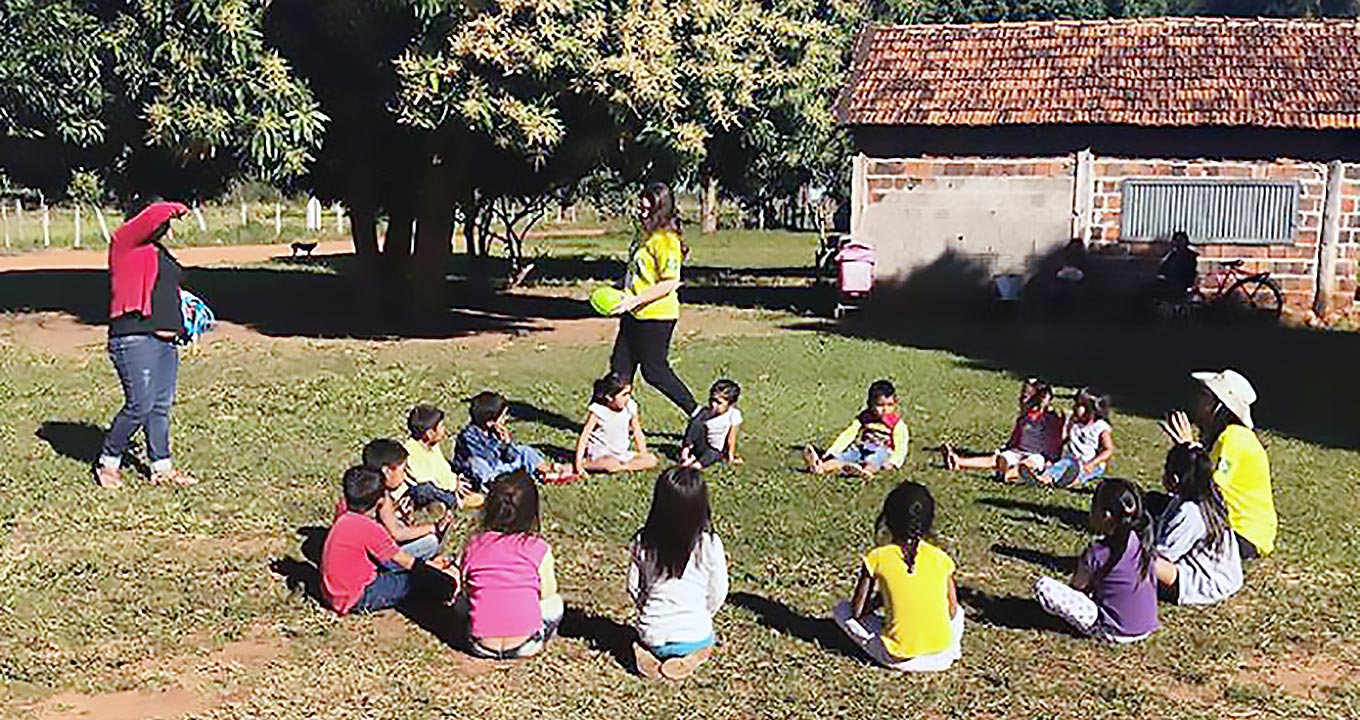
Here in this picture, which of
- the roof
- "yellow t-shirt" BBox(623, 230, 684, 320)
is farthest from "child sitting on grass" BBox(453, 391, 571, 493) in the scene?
the roof

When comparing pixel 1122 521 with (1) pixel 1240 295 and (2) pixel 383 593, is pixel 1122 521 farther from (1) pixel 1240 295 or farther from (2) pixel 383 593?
(1) pixel 1240 295

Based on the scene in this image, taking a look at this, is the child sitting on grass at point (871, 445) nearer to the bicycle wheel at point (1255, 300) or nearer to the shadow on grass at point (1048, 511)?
the shadow on grass at point (1048, 511)

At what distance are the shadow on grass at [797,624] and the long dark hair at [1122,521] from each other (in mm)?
1135

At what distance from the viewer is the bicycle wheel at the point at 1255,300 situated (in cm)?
1958

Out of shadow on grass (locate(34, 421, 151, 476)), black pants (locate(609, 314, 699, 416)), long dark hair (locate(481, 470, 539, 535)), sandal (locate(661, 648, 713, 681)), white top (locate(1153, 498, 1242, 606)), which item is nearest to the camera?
sandal (locate(661, 648, 713, 681))

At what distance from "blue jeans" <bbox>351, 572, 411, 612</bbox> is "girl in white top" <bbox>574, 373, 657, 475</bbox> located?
9.16 feet

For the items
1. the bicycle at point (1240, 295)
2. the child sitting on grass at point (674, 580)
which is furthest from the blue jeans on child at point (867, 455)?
the bicycle at point (1240, 295)

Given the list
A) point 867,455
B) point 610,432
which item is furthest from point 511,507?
point 867,455

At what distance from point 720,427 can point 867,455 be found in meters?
0.97

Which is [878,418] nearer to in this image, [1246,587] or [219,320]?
[1246,587]

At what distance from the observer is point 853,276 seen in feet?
65.7

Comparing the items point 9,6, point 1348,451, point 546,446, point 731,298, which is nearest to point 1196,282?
point 731,298

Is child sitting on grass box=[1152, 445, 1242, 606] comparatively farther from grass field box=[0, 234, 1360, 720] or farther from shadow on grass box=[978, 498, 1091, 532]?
shadow on grass box=[978, 498, 1091, 532]

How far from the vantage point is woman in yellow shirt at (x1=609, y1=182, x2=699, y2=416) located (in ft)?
32.6
